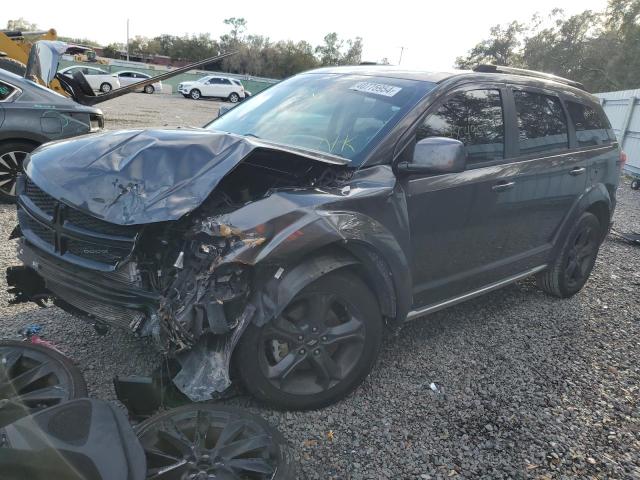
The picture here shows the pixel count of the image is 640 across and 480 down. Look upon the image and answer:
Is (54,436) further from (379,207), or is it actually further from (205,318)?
(379,207)

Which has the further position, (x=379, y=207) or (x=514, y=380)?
(x=514, y=380)

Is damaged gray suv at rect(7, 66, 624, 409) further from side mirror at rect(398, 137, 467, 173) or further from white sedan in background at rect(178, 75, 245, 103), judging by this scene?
white sedan in background at rect(178, 75, 245, 103)

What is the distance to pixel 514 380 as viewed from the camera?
3.26 meters

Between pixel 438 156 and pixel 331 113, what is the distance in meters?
0.89

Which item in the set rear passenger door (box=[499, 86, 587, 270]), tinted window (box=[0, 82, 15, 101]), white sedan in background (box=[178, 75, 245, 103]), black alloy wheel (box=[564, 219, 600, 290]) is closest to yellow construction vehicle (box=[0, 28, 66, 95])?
tinted window (box=[0, 82, 15, 101])

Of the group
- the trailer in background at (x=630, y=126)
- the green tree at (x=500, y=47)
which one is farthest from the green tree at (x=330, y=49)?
the trailer in background at (x=630, y=126)

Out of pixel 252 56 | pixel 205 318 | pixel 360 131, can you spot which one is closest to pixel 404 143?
pixel 360 131

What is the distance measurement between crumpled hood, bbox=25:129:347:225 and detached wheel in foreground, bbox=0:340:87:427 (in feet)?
2.78

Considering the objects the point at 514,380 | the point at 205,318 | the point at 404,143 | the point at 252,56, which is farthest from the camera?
the point at 252,56

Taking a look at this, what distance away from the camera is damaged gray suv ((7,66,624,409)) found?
2275 millimetres

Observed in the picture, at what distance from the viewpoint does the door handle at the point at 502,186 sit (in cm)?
336

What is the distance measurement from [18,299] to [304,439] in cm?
189

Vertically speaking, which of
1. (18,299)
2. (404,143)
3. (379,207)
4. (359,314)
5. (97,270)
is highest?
(404,143)

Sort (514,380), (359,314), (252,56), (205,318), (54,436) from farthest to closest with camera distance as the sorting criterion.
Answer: (252,56) < (514,380) < (359,314) < (205,318) < (54,436)
